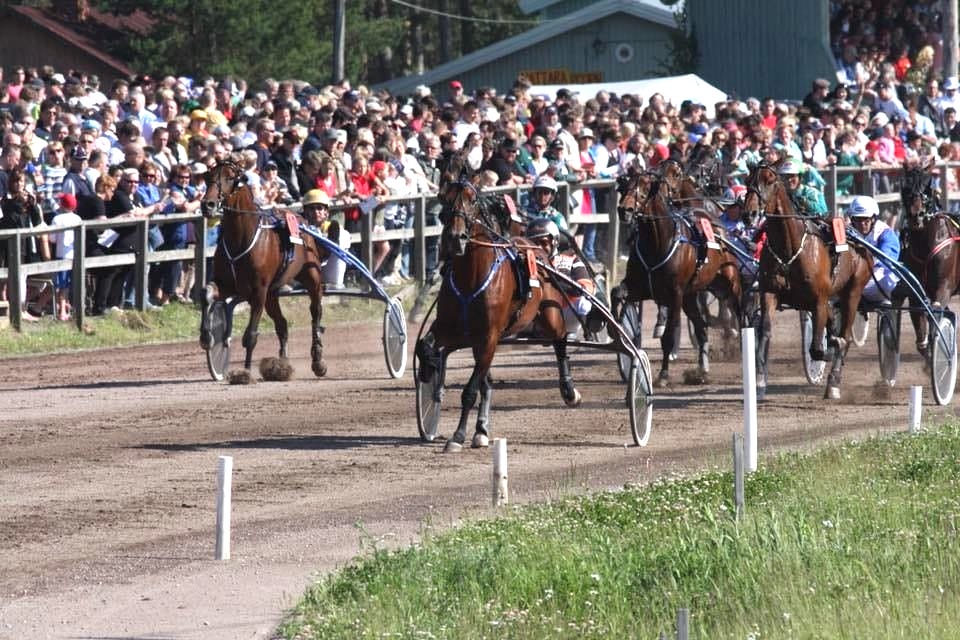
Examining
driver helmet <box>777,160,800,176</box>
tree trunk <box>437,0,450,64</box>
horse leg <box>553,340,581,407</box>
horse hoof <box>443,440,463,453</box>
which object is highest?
tree trunk <box>437,0,450,64</box>

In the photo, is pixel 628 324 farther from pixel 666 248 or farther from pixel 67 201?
pixel 67 201

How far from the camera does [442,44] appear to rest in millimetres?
56062

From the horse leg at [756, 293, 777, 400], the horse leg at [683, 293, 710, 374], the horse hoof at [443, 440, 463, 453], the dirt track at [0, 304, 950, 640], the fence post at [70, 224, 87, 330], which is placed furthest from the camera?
the fence post at [70, 224, 87, 330]

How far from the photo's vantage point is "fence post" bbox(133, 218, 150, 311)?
727 inches

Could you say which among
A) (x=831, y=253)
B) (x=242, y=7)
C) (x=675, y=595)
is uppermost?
(x=242, y=7)

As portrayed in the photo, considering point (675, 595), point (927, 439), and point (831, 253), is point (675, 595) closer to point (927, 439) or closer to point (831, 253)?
point (927, 439)

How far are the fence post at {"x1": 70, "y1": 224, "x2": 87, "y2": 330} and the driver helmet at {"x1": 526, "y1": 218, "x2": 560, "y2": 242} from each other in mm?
5814

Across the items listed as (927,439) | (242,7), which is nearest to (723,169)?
(927,439)

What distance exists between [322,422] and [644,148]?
33.3 feet

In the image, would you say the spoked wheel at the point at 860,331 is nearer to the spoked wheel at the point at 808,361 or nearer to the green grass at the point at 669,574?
the spoked wheel at the point at 808,361

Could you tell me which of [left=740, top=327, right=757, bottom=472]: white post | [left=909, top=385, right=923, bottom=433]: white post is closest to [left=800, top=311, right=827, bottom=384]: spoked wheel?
[left=909, top=385, right=923, bottom=433]: white post

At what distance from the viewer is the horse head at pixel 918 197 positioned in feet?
52.3

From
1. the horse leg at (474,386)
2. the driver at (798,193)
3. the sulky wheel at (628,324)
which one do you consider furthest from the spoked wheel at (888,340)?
the horse leg at (474,386)

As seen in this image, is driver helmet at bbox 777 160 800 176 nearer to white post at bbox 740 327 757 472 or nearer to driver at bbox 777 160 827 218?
driver at bbox 777 160 827 218
